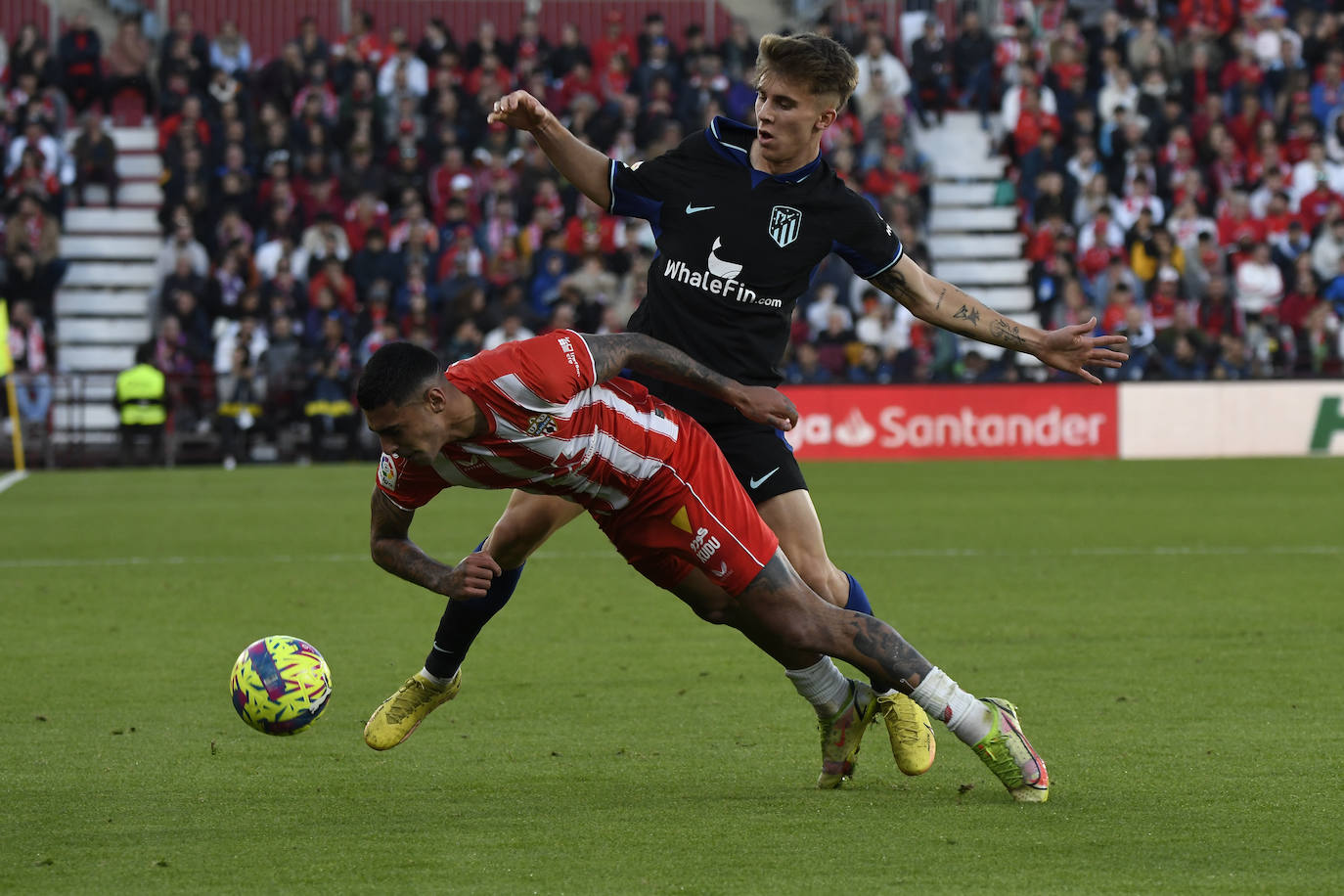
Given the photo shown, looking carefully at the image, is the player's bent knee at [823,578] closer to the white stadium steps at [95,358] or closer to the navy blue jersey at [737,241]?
the navy blue jersey at [737,241]

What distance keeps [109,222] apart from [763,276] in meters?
20.6

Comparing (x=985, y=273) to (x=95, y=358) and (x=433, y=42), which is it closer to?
(x=433, y=42)

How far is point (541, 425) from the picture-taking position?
16.3 feet

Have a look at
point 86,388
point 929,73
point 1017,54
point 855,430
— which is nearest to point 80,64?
point 86,388

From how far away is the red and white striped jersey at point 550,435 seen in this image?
495 cm

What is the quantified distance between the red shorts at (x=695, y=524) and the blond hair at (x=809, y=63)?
1194 mm

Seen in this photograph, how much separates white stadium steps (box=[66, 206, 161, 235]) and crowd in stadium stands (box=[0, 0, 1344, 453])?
58 cm

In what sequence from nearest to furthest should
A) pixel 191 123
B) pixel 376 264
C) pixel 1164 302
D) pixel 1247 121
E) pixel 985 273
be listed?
pixel 376 264 → pixel 1164 302 → pixel 191 123 → pixel 1247 121 → pixel 985 273

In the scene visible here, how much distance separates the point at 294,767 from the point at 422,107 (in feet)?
64.4

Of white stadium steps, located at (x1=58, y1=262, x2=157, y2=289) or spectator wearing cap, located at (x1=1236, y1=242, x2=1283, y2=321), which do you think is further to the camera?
white stadium steps, located at (x1=58, y1=262, x2=157, y2=289)

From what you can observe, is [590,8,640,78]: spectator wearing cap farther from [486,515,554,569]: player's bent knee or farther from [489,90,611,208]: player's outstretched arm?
[486,515,554,569]: player's bent knee

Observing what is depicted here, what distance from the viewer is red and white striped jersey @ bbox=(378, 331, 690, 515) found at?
16.3 ft

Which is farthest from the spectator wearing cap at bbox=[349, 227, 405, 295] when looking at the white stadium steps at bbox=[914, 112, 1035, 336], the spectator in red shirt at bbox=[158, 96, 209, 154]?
the white stadium steps at bbox=[914, 112, 1035, 336]

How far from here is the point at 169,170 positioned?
906 inches
